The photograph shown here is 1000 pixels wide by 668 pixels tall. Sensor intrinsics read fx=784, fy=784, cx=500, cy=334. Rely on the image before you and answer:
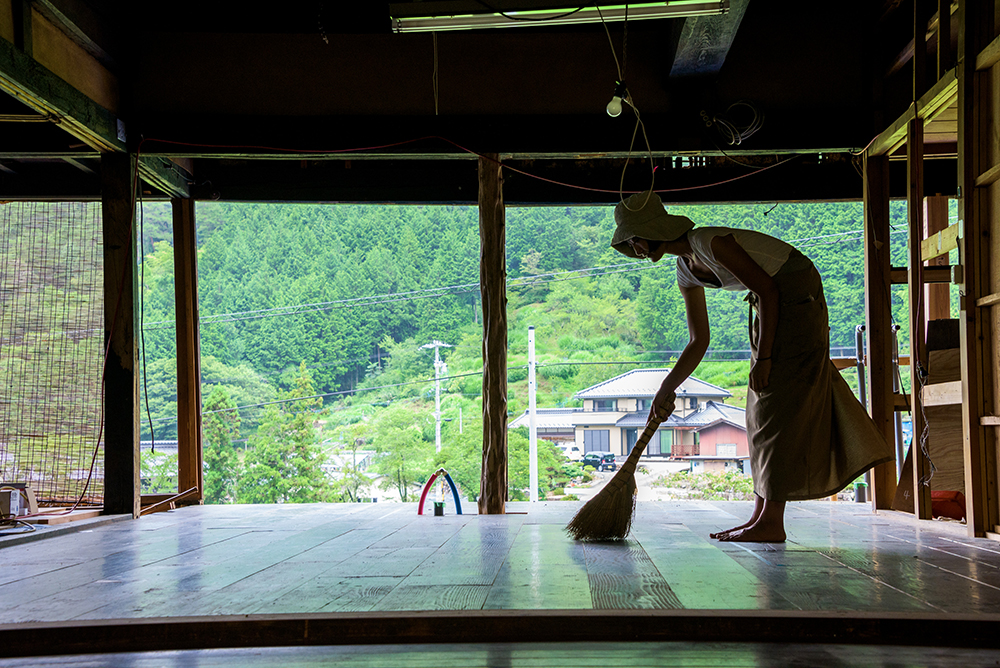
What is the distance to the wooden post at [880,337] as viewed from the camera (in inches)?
162

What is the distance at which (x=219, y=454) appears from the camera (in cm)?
2364

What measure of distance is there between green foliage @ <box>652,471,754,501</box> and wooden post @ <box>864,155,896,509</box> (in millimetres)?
18427

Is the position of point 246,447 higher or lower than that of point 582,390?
lower

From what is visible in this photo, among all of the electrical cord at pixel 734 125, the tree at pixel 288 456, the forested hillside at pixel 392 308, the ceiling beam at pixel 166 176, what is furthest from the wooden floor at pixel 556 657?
the tree at pixel 288 456

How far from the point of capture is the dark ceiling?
14.5 feet

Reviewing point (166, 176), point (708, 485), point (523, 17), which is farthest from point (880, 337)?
point (708, 485)

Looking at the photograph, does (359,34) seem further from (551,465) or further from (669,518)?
(551,465)

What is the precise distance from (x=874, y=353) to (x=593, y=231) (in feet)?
68.9

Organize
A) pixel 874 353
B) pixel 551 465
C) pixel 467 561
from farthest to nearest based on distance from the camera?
pixel 551 465, pixel 874 353, pixel 467 561

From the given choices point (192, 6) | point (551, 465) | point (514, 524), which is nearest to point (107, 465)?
point (514, 524)

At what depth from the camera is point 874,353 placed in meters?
4.16

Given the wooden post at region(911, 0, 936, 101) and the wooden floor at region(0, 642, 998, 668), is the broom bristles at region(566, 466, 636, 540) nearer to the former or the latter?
the wooden floor at region(0, 642, 998, 668)

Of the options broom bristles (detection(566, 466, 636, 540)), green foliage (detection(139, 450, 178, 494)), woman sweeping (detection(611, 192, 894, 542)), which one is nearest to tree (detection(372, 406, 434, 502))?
green foliage (detection(139, 450, 178, 494))

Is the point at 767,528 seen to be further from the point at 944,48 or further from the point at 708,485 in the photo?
the point at 708,485
